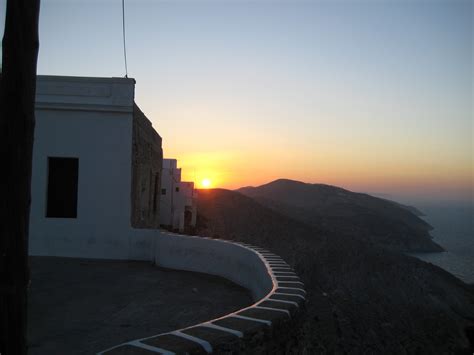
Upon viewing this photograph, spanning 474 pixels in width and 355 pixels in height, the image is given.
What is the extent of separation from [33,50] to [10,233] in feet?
3.41

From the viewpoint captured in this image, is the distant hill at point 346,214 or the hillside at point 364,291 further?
the distant hill at point 346,214

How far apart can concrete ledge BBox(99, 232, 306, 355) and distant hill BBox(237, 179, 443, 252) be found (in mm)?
42337

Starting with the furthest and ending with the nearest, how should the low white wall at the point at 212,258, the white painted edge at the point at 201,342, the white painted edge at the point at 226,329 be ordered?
1. the low white wall at the point at 212,258
2. the white painted edge at the point at 226,329
3. the white painted edge at the point at 201,342

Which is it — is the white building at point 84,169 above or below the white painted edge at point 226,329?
above

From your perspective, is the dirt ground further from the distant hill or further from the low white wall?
the distant hill

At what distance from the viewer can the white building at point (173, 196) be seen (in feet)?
70.9

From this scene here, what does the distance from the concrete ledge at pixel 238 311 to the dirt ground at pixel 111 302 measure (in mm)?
284

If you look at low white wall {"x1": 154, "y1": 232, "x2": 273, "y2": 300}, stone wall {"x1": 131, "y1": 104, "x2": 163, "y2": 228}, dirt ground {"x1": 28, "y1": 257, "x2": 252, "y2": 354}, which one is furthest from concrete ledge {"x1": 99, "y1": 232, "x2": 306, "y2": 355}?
stone wall {"x1": 131, "y1": 104, "x2": 163, "y2": 228}

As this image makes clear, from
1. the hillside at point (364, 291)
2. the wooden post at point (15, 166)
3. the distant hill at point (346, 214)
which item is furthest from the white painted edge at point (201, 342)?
the distant hill at point (346, 214)

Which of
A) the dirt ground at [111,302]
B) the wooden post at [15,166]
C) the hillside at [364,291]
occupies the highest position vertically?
the wooden post at [15,166]

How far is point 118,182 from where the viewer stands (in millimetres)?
9430

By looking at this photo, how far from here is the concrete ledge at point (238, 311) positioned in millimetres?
2688

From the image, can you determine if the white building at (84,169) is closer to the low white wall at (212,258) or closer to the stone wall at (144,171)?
the stone wall at (144,171)

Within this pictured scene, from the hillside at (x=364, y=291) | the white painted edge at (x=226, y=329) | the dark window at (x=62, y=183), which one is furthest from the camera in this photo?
the hillside at (x=364, y=291)
